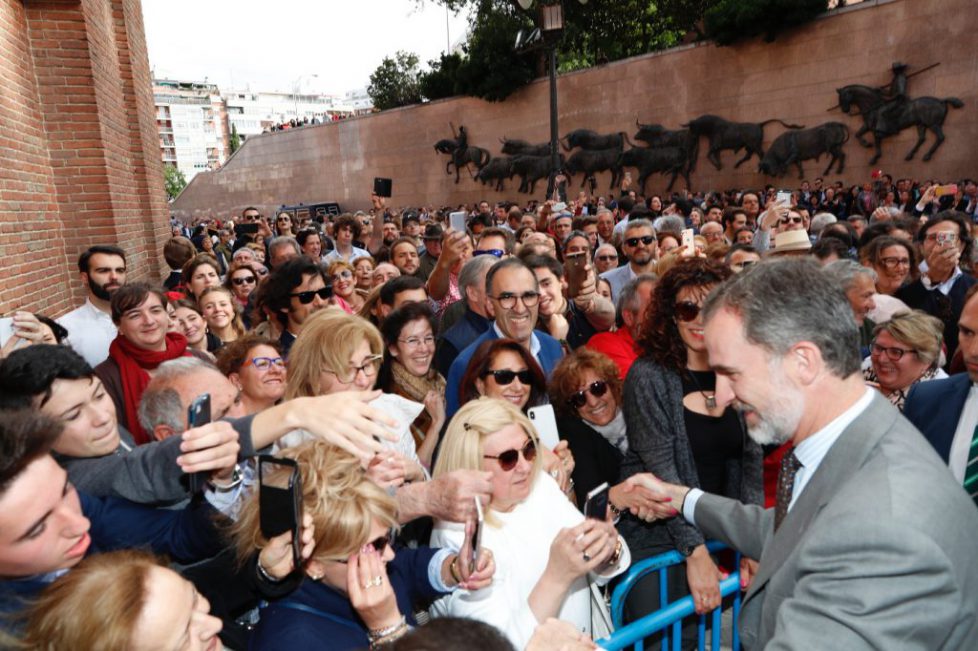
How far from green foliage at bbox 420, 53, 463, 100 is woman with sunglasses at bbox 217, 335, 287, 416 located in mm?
23093

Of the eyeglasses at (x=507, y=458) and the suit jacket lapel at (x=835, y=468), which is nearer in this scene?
the suit jacket lapel at (x=835, y=468)

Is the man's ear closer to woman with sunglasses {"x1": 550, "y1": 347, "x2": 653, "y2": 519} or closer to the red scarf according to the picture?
the red scarf

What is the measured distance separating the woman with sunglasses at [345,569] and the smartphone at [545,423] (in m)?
0.79

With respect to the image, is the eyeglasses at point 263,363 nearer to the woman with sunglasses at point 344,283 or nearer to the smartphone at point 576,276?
the woman with sunglasses at point 344,283

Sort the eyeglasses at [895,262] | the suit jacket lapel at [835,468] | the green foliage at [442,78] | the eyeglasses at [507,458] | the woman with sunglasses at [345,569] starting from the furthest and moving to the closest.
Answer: the green foliage at [442,78]
the eyeglasses at [895,262]
the eyeglasses at [507,458]
the woman with sunglasses at [345,569]
the suit jacket lapel at [835,468]

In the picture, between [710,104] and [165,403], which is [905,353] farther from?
[710,104]

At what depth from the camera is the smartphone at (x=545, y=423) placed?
265 cm

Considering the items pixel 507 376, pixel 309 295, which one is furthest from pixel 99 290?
pixel 507 376

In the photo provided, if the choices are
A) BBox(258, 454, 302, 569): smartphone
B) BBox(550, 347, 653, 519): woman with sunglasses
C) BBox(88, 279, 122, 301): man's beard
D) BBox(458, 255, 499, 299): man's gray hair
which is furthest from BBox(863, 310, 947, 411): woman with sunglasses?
BBox(88, 279, 122, 301): man's beard

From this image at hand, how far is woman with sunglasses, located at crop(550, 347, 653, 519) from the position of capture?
2859mm

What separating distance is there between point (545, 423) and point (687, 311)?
76 cm

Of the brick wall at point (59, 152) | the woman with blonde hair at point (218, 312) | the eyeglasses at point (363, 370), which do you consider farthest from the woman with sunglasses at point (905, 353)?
the brick wall at point (59, 152)

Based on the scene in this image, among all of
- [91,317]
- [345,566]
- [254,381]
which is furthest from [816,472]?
[91,317]

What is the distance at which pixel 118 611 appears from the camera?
1299 mm
